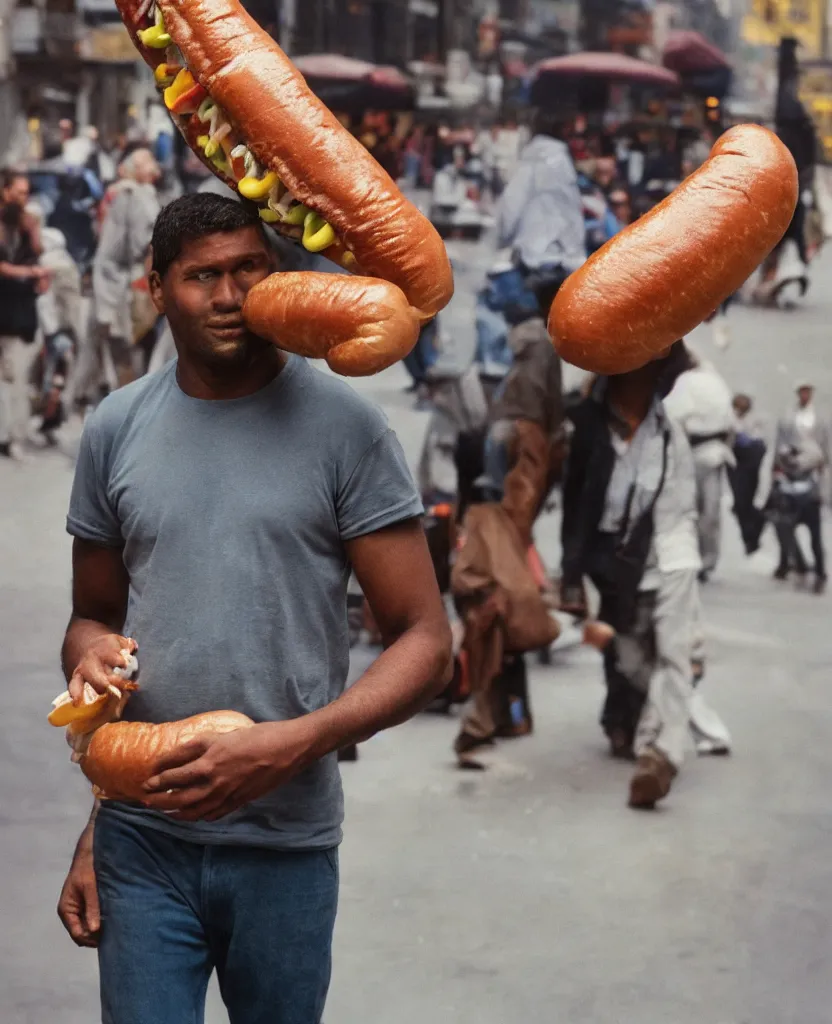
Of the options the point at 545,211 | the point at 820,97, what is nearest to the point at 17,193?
the point at 545,211

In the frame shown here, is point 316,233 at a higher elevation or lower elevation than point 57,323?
higher

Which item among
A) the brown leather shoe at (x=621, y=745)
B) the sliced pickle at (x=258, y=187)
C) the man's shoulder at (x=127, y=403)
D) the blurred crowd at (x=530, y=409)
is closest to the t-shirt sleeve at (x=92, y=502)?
the man's shoulder at (x=127, y=403)

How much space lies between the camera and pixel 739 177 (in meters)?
2.60

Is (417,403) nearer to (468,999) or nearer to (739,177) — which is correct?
(468,999)

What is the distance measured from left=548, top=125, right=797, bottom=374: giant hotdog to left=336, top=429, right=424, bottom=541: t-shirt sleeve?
284 millimetres

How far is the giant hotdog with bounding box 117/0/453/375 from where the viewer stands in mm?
2482

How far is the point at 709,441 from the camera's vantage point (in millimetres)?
7699

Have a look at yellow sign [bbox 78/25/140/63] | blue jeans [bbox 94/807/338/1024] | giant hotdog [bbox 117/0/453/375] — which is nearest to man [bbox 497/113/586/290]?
yellow sign [bbox 78/25/140/63]

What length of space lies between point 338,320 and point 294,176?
0.92ft

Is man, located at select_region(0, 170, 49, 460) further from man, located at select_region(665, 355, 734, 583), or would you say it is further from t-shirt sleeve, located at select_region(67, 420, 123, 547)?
t-shirt sleeve, located at select_region(67, 420, 123, 547)

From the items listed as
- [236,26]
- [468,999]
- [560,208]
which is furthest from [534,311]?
[236,26]

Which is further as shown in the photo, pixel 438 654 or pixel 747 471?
pixel 747 471

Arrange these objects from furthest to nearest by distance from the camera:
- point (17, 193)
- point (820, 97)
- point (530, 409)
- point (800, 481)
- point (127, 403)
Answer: point (17, 193) → point (800, 481) → point (820, 97) → point (530, 409) → point (127, 403)

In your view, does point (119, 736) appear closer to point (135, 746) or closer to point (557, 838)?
point (135, 746)
